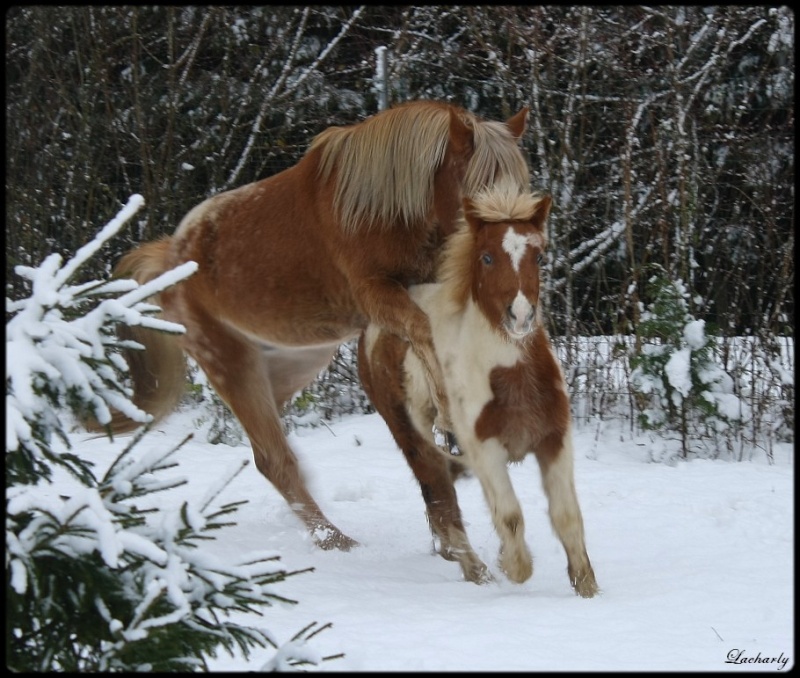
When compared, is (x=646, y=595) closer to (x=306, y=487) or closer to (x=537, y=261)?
(x=537, y=261)

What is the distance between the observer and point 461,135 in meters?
4.57

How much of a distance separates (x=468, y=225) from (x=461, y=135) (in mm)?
553

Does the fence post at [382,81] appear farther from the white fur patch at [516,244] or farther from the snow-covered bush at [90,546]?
the snow-covered bush at [90,546]

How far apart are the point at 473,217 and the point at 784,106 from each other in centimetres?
525

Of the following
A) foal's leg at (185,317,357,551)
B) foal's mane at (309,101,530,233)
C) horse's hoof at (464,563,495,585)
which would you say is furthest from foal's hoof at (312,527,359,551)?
foal's mane at (309,101,530,233)

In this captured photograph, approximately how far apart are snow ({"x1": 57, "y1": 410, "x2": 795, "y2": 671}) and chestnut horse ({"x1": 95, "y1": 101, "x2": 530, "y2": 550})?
1.90ft

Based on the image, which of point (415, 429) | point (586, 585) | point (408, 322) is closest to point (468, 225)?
point (408, 322)

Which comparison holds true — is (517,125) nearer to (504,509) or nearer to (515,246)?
(515,246)

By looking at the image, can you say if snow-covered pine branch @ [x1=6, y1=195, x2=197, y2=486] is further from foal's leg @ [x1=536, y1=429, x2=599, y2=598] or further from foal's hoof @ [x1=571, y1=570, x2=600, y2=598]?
foal's hoof @ [x1=571, y1=570, x2=600, y2=598]

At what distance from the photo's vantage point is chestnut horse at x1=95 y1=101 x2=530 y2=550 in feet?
15.3

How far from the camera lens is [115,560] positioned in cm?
182

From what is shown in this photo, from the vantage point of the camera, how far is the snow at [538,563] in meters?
3.17

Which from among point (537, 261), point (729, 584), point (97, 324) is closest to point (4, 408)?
point (97, 324)

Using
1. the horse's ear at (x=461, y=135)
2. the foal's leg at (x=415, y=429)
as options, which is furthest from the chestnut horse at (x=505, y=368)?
the foal's leg at (x=415, y=429)
